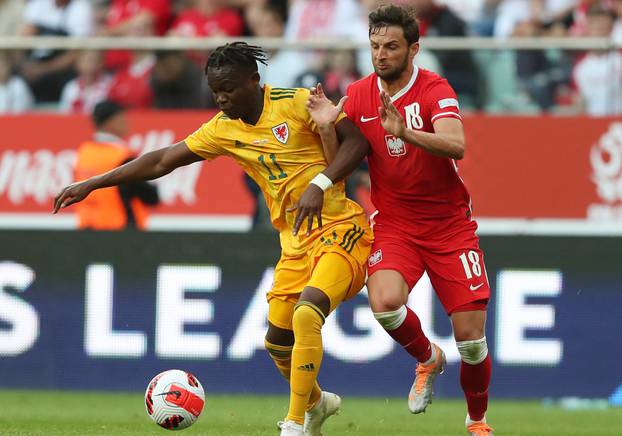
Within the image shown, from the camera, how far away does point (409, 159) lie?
7820 mm

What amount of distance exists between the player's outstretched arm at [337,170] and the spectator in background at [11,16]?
8707 millimetres

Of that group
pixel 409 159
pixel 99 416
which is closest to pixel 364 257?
pixel 409 159

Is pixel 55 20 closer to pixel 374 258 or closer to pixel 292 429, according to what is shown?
pixel 374 258

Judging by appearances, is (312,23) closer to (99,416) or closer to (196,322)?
(196,322)

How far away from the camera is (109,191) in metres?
12.6

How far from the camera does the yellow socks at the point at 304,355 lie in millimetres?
7379

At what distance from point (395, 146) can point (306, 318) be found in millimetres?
1256

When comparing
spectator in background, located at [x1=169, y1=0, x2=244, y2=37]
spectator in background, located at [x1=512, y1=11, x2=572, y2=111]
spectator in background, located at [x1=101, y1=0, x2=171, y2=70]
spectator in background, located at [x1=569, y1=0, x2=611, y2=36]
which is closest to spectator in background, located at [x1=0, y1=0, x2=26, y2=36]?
spectator in background, located at [x1=101, y1=0, x2=171, y2=70]

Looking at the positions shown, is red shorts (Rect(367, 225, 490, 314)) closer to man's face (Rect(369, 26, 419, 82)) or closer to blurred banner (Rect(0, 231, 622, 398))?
man's face (Rect(369, 26, 419, 82))

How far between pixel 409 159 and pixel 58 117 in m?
6.54

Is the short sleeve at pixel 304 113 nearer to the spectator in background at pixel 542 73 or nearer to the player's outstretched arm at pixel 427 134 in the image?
the player's outstretched arm at pixel 427 134

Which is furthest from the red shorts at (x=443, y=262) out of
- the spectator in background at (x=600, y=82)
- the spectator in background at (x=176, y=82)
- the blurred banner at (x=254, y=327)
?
the spectator in background at (x=176, y=82)

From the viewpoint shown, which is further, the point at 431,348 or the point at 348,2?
the point at 348,2

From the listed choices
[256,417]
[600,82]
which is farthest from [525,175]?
[256,417]
